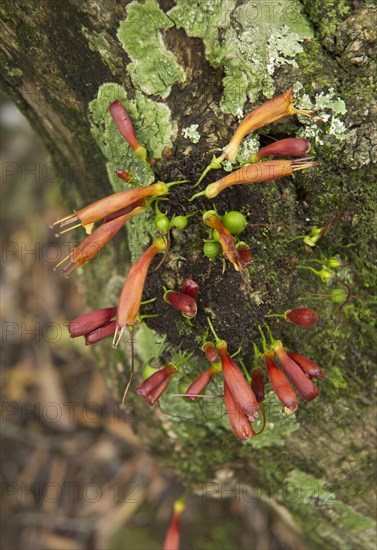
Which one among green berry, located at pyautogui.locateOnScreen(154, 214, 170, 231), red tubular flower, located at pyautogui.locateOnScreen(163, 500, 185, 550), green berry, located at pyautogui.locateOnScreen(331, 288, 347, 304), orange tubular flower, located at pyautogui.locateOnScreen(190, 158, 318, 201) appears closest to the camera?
orange tubular flower, located at pyautogui.locateOnScreen(190, 158, 318, 201)

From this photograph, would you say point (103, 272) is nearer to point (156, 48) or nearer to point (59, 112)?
point (59, 112)

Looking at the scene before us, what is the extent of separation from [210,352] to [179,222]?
0.54m

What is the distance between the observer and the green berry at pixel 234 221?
200 centimetres

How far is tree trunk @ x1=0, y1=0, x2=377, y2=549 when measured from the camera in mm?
2053

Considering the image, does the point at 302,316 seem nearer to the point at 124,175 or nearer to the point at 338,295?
the point at 338,295

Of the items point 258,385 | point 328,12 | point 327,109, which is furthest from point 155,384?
point 328,12

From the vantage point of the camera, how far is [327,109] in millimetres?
2082

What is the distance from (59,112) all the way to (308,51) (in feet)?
3.84

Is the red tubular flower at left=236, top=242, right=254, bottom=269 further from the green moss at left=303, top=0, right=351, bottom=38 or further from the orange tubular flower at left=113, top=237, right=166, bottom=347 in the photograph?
the green moss at left=303, top=0, right=351, bottom=38

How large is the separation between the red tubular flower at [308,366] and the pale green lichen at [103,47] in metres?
1.36

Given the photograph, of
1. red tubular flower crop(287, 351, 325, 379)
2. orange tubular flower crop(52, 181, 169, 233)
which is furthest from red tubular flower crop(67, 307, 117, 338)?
red tubular flower crop(287, 351, 325, 379)

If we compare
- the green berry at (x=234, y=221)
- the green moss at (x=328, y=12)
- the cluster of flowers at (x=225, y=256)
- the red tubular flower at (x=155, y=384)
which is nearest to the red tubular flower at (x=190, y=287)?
the cluster of flowers at (x=225, y=256)

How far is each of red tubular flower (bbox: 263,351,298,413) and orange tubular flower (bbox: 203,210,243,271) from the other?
0.44 meters

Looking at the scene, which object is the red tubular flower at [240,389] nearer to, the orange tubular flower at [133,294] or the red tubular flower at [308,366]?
the red tubular flower at [308,366]
